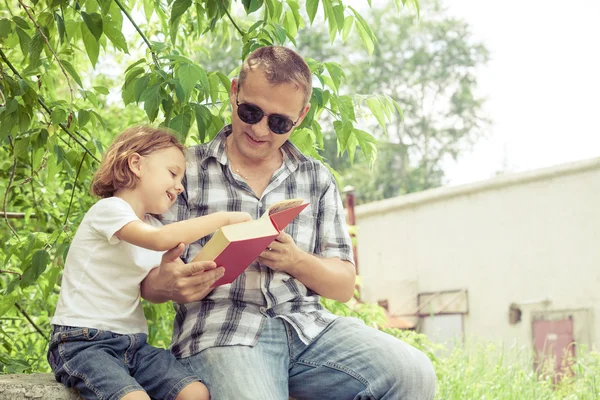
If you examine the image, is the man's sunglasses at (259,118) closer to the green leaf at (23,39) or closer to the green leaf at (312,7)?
the green leaf at (312,7)

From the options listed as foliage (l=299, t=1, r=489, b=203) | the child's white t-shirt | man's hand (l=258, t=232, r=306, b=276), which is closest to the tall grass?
man's hand (l=258, t=232, r=306, b=276)

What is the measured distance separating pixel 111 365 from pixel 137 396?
0.12 metres

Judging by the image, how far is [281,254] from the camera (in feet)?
7.64

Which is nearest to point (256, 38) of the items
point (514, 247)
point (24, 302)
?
point (24, 302)

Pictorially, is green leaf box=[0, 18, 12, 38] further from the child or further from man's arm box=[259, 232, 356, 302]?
man's arm box=[259, 232, 356, 302]

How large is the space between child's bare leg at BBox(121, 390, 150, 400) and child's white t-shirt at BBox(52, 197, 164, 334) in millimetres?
221

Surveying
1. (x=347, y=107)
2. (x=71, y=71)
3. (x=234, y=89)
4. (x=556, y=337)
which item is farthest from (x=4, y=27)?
(x=556, y=337)

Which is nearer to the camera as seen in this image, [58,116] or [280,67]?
[280,67]

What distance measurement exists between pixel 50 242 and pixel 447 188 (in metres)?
9.98

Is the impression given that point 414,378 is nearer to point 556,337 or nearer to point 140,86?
point 140,86

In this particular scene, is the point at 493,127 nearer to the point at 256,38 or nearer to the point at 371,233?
the point at 371,233

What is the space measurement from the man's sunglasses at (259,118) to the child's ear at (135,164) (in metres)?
0.36

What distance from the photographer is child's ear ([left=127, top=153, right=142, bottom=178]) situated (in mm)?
2322

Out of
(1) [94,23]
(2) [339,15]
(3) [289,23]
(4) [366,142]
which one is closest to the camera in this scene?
(1) [94,23]
